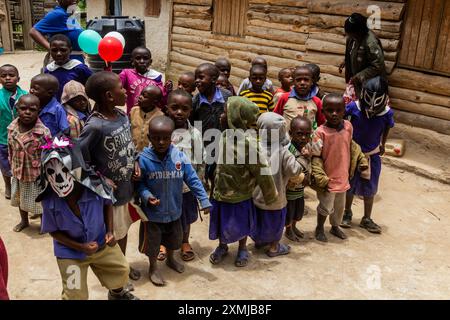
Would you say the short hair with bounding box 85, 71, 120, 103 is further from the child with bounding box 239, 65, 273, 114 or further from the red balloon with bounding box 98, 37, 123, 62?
the child with bounding box 239, 65, 273, 114

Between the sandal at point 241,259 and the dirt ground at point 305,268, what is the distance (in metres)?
0.06

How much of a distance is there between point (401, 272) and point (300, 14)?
4.99 m

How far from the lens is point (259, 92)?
15.7ft

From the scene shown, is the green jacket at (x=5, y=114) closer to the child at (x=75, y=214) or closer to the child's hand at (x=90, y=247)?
the child at (x=75, y=214)

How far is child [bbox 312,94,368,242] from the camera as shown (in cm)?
382

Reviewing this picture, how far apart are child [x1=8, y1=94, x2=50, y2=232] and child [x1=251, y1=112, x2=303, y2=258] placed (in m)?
1.83

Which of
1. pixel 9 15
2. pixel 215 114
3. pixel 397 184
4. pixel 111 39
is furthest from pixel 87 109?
pixel 9 15

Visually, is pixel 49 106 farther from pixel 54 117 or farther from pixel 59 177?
pixel 59 177

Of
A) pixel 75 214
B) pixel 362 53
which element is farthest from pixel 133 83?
pixel 362 53

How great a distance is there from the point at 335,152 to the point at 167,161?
5.06 ft

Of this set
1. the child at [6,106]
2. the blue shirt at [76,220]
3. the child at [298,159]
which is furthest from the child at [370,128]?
the child at [6,106]

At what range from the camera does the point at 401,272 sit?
3652mm

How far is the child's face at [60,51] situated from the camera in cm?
426
